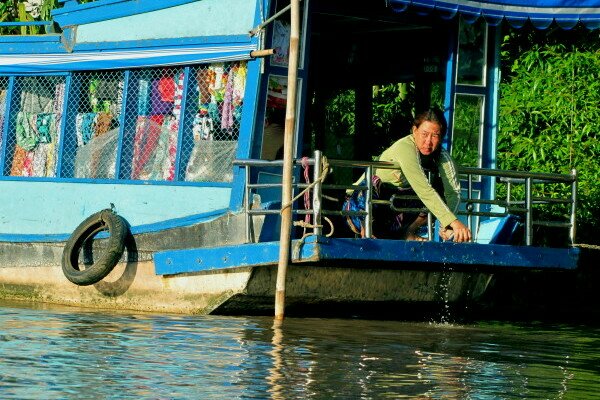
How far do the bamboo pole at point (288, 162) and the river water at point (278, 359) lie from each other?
381 mm

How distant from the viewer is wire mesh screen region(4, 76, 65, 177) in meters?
12.6

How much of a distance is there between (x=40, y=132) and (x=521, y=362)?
19.0 feet

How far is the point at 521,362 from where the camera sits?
880cm

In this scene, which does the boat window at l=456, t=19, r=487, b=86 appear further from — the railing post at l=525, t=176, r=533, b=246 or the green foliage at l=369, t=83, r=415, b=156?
the railing post at l=525, t=176, r=533, b=246

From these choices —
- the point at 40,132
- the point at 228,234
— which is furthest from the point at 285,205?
the point at 40,132

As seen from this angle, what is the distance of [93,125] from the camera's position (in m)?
12.2

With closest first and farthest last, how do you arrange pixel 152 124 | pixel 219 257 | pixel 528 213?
pixel 219 257 < pixel 528 213 < pixel 152 124

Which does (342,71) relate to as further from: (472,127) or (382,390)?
(382,390)

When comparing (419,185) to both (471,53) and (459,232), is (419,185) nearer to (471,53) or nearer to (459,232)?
(459,232)

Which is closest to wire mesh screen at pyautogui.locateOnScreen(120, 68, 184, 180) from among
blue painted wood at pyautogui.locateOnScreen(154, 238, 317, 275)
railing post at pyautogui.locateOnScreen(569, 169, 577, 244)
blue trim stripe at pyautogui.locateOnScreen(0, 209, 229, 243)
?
blue trim stripe at pyautogui.locateOnScreen(0, 209, 229, 243)

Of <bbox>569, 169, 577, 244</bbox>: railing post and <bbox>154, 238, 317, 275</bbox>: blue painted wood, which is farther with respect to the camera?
<bbox>569, 169, 577, 244</bbox>: railing post

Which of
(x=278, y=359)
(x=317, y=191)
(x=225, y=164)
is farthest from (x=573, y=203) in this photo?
(x=278, y=359)

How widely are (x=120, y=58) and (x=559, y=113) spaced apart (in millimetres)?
4986

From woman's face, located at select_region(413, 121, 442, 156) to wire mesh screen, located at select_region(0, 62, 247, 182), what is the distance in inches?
61.2
